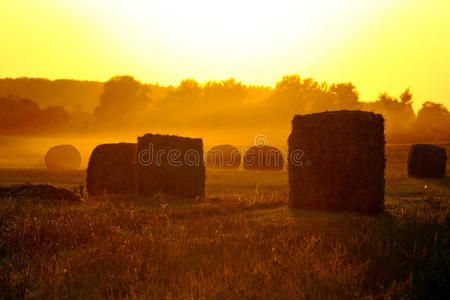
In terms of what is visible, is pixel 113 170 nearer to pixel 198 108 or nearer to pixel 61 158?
pixel 61 158

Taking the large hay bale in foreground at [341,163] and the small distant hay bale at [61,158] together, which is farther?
the small distant hay bale at [61,158]

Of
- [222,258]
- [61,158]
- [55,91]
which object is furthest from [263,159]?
[55,91]

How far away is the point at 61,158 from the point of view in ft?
119

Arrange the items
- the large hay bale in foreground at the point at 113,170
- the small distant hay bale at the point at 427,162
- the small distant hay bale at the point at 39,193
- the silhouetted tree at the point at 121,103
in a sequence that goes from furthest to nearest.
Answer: the silhouetted tree at the point at 121,103
the small distant hay bale at the point at 427,162
the large hay bale in foreground at the point at 113,170
the small distant hay bale at the point at 39,193

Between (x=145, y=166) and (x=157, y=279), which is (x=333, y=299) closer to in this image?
(x=157, y=279)

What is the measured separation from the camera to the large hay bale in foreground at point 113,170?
15.2 meters

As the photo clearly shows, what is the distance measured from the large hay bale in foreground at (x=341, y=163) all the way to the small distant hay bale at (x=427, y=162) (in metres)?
13.3

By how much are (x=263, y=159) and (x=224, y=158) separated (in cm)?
450

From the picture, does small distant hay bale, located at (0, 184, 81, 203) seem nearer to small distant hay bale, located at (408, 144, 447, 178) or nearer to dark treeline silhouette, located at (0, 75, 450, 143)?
small distant hay bale, located at (408, 144, 447, 178)

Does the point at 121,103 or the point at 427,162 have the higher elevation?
the point at 121,103

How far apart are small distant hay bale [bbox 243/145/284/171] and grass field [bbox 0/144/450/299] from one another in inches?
1054

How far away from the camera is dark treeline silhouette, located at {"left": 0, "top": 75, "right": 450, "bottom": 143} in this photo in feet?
252

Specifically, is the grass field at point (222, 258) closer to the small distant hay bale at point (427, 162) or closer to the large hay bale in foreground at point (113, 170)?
the large hay bale in foreground at point (113, 170)

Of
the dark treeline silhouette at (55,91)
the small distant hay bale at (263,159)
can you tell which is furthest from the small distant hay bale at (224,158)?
the dark treeline silhouette at (55,91)
